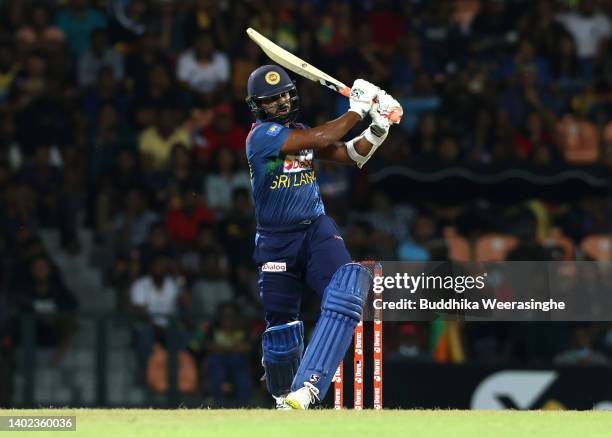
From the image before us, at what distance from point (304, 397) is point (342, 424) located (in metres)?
0.94

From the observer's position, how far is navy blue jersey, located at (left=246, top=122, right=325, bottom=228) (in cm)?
929

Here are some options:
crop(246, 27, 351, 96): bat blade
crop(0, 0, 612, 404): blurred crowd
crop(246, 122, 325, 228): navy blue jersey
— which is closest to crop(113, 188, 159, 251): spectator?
crop(0, 0, 612, 404): blurred crowd

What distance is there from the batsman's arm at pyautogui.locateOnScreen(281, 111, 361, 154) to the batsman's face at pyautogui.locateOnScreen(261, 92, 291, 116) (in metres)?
0.31

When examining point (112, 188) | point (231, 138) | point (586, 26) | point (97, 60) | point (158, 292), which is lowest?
point (158, 292)

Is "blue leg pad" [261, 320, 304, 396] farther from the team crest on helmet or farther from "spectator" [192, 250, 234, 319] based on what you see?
"spectator" [192, 250, 234, 319]

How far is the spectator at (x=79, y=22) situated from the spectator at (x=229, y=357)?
4.68 metres

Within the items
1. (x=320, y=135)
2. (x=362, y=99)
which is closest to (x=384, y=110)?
(x=362, y=99)

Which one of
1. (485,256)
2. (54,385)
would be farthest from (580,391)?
(54,385)

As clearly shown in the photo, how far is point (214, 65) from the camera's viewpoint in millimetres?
16828

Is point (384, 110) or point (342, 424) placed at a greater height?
point (384, 110)

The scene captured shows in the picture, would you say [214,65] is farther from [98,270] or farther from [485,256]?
[485,256]

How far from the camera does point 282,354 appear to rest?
9.64m

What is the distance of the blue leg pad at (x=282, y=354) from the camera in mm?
9625

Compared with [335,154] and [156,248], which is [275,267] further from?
[156,248]
